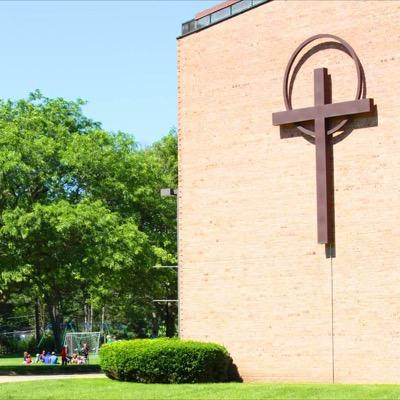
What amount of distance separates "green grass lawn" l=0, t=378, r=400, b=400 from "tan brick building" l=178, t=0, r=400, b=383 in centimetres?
189

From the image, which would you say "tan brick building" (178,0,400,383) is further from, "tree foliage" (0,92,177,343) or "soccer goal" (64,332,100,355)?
"soccer goal" (64,332,100,355)

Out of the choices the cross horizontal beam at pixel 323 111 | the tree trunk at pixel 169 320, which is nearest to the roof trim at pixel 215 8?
the cross horizontal beam at pixel 323 111

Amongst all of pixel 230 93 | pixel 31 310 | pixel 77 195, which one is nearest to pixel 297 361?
pixel 230 93

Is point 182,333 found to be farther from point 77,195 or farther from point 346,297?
point 77,195

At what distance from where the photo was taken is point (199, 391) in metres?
21.7

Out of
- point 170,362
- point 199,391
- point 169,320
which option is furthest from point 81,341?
point 199,391

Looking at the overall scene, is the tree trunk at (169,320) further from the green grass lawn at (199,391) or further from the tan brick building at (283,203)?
the green grass lawn at (199,391)

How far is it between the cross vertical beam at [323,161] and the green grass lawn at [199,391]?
4281 millimetres

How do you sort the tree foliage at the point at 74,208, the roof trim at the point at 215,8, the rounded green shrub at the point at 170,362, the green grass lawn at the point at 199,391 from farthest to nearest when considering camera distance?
the tree foliage at the point at 74,208
the roof trim at the point at 215,8
the rounded green shrub at the point at 170,362
the green grass lawn at the point at 199,391

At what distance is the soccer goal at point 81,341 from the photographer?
57031 mm

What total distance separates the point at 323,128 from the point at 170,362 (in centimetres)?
755

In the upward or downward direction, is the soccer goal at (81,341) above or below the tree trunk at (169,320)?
below

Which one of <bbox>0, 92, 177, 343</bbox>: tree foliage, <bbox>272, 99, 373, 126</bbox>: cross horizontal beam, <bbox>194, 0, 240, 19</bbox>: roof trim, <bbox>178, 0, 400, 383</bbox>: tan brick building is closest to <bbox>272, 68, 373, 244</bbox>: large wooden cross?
<bbox>272, 99, 373, 126</bbox>: cross horizontal beam

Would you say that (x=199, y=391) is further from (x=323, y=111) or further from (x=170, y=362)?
(x=323, y=111)
